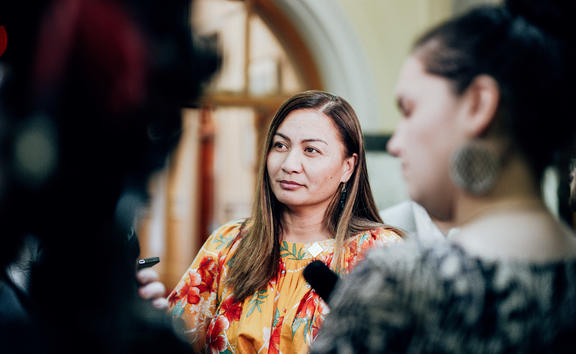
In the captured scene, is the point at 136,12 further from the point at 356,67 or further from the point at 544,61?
the point at 356,67

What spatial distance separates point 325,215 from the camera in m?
1.53

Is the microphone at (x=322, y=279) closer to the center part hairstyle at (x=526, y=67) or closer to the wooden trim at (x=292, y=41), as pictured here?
the center part hairstyle at (x=526, y=67)

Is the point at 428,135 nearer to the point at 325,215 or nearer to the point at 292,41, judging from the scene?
the point at 325,215

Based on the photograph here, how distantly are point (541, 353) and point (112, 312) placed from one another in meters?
0.53

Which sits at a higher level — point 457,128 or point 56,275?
point 457,128

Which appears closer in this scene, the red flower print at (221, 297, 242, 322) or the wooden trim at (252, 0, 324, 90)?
the red flower print at (221, 297, 242, 322)

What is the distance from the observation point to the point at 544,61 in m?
0.72

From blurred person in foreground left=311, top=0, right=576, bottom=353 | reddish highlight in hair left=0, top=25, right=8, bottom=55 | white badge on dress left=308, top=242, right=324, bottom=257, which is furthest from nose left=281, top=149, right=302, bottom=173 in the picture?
reddish highlight in hair left=0, top=25, right=8, bottom=55

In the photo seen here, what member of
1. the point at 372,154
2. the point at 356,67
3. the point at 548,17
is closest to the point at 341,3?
the point at 356,67

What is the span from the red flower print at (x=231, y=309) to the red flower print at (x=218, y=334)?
0.05ft

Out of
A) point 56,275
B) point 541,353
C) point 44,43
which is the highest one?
point 44,43

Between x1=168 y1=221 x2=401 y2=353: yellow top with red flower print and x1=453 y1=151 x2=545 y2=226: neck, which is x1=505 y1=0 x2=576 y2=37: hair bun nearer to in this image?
x1=453 y1=151 x2=545 y2=226: neck

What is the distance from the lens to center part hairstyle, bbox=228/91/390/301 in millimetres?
1446

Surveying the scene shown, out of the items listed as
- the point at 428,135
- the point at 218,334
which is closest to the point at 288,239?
the point at 218,334
